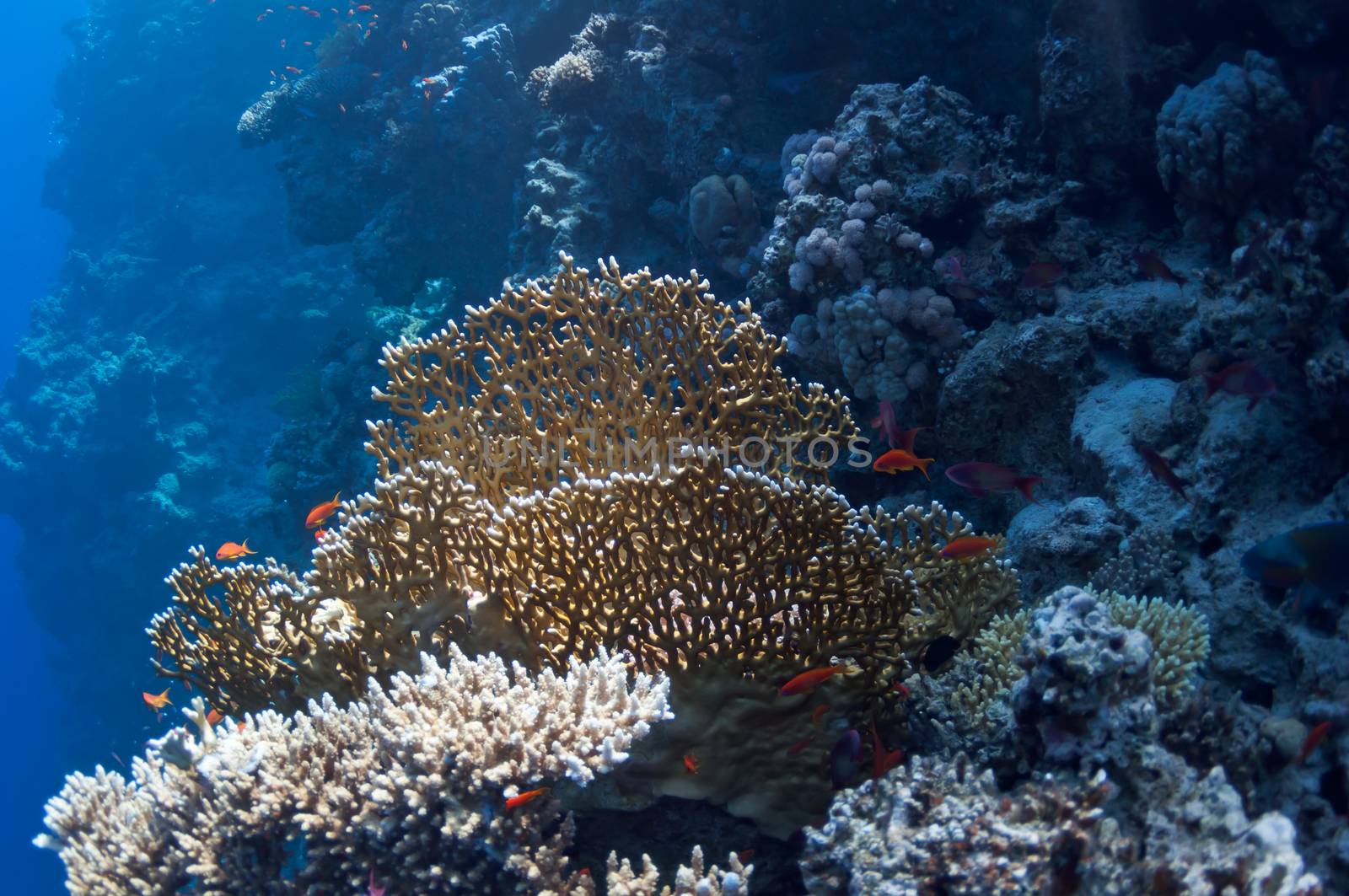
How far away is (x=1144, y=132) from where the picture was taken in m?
5.29

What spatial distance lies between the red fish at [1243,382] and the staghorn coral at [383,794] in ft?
8.68

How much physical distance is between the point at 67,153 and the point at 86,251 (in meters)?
4.84

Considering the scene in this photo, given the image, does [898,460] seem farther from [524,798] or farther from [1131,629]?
[524,798]

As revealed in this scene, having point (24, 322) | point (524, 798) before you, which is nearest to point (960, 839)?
point (524, 798)

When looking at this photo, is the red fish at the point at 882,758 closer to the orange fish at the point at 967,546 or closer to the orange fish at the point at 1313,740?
the orange fish at the point at 967,546

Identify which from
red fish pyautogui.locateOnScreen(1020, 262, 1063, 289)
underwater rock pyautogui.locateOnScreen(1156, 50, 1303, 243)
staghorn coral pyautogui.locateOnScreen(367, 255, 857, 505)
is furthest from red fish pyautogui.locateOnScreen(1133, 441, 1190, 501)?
underwater rock pyautogui.locateOnScreen(1156, 50, 1303, 243)

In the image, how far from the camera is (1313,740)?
2.18 meters

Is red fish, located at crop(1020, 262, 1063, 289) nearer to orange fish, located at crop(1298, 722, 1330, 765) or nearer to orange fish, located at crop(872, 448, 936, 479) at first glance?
orange fish, located at crop(872, 448, 936, 479)

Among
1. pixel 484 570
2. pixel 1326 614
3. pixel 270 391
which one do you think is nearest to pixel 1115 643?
pixel 1326 614

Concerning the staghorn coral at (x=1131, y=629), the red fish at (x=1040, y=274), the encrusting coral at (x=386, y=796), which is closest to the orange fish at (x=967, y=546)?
the staghorn coral at (x=1131, y=629)

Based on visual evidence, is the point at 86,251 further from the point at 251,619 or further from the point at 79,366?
the point at 251,619

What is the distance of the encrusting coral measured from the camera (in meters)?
2.39

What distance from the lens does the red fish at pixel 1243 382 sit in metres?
3.02

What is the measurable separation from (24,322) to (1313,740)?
82.6 metres
